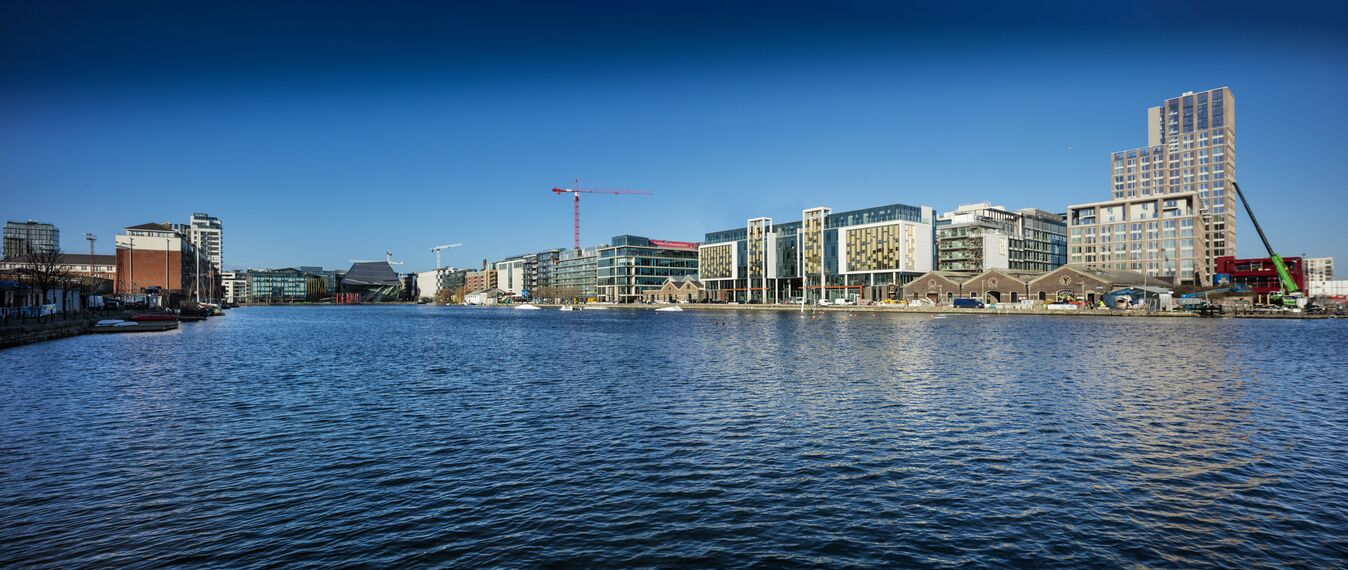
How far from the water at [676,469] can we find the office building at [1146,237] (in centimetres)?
16298

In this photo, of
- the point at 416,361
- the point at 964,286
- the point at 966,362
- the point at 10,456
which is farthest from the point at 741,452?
the point at 964,286

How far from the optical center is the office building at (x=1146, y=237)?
171 m

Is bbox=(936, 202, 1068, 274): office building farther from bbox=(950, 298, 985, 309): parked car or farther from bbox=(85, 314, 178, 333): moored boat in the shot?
bbox=(85, 314, 178, 333): moored boat

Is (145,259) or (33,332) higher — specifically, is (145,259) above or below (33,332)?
above

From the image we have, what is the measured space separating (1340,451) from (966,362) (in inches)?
989

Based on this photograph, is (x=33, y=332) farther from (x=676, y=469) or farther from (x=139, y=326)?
(x=676, y=469)

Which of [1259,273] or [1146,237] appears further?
[1146,237]

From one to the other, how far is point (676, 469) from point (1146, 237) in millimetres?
203079

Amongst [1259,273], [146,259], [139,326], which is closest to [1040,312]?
[1259,273]

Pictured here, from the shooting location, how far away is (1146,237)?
176m

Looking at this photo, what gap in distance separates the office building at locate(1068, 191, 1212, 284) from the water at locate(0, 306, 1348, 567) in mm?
162984

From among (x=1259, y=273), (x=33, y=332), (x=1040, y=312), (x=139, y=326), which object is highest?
(x=1259, y=273)

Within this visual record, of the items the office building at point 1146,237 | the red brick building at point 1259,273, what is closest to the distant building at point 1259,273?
the red brick building at point 1259,273

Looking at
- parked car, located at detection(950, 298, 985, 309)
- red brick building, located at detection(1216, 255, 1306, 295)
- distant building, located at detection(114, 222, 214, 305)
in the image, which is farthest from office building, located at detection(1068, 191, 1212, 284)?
distant building, located at detection(114, 222, 214, 305)
